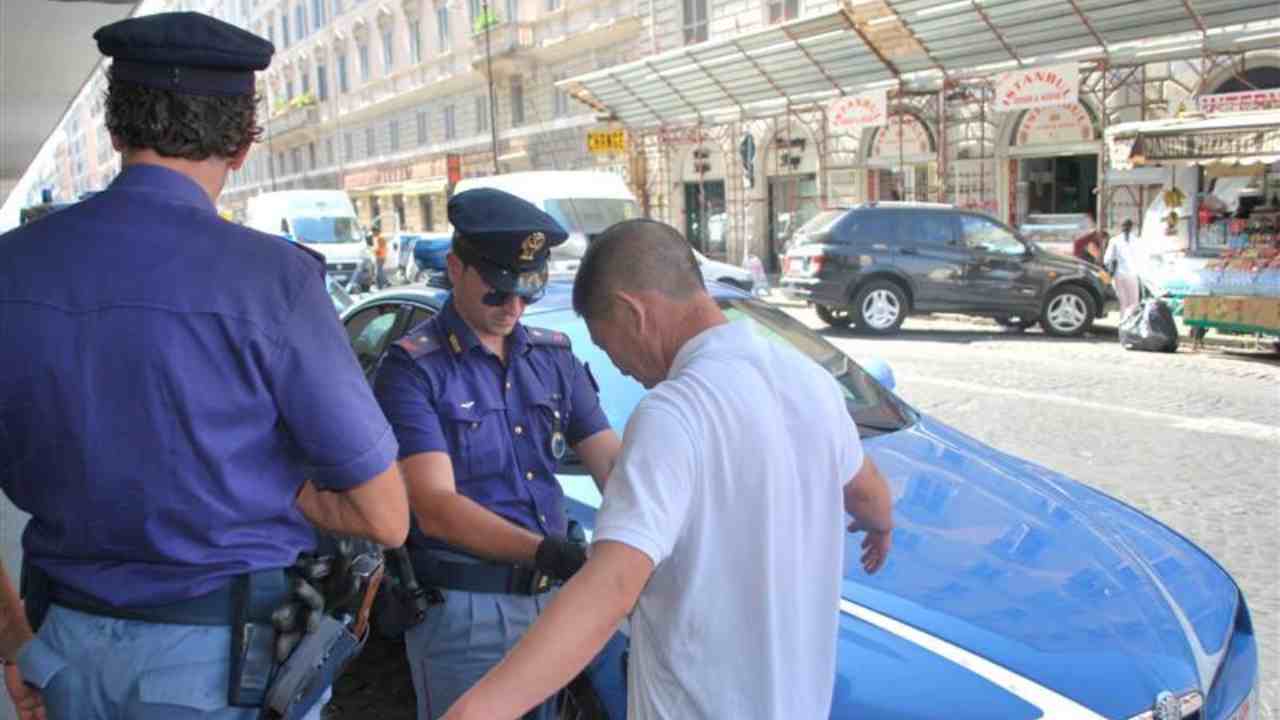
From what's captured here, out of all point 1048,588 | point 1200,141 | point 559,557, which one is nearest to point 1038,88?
point 1200,141

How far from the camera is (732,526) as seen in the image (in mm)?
1548

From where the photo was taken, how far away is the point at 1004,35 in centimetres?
1847

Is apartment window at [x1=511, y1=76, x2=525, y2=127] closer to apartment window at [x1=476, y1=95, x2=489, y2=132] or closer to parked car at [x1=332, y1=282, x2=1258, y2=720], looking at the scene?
apartment window at [x1=476, y1=95, x2=489, y2=132]

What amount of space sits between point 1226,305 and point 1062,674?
37.4 ft

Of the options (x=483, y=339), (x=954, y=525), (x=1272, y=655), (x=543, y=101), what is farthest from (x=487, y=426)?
(x=543, y=101)

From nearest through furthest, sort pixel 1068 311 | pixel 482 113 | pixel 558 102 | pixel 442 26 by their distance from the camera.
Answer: pixel 1068 311
pixel 558 102
pixel 482 113
pixel 442 26

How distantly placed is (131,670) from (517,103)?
34.8 metres

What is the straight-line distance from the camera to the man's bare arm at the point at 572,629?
1462mm

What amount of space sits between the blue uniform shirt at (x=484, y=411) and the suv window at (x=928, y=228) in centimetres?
1275

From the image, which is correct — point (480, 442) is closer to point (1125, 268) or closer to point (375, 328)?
point (375, 328)

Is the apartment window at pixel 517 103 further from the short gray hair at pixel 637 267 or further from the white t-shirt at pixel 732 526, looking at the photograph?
the white t-shirt at pixel 732 526

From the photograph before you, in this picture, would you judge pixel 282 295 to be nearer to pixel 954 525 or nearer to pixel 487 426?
pixel 487 426

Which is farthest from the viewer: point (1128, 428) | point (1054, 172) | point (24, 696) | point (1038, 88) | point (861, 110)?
point (861, 110)

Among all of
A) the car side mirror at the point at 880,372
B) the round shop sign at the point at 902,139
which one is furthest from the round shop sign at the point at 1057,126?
the car side mirror at the point at 880,372
